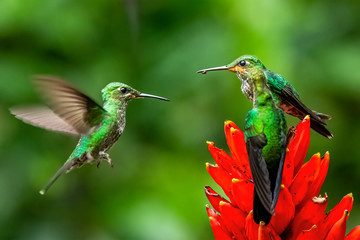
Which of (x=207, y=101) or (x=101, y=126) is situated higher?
Answer: (x=101, y=126)

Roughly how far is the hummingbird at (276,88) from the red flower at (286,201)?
2.0 inches

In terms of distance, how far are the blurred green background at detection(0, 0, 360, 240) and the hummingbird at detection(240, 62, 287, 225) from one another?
2437mm

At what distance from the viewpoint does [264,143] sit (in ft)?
5.40

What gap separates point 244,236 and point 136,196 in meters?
2.37

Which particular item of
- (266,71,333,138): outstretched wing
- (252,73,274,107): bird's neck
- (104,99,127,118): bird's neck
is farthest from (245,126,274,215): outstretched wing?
(104,99,127,118): bird's neck

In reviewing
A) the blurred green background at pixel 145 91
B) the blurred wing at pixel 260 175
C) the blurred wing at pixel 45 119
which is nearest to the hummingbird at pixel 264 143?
the blurred wing at pixel 260 175

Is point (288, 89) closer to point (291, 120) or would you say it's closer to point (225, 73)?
point (225, 73)

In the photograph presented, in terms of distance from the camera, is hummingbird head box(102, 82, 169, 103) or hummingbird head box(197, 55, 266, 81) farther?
hummingbird head box(102, 82, 169, 103)

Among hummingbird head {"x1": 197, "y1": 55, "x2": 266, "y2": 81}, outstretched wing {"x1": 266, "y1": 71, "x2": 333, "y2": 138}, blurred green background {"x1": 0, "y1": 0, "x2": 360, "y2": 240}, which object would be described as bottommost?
blurred green background {"x1": 0, "y1": 0, "x2": 360, "y2": 240}

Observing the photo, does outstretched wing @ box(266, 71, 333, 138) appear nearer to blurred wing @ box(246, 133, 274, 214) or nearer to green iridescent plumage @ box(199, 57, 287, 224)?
green iridescent plumage @ box(199, 57, 287, 224)

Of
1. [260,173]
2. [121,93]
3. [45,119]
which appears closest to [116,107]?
[121,93]

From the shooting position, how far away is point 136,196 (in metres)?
4.22

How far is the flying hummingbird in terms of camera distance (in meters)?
2.13

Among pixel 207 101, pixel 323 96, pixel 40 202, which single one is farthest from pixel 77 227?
pixel 323 96
